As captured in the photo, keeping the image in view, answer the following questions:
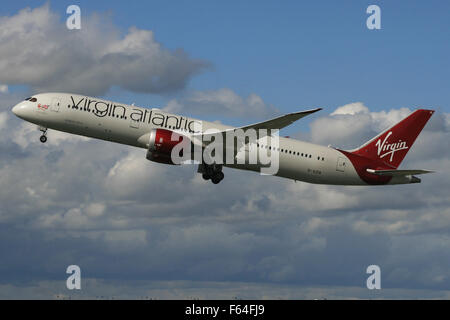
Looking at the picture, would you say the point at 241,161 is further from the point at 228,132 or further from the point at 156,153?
the point at 156,153

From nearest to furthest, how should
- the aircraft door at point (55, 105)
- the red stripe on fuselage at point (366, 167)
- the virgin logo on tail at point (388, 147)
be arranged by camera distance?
the aircraft door at point (55, 105), the red stripe on fuselage at point (366, 167), the virgin logo on tail at point (388, 147)

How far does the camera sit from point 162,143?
4691cm

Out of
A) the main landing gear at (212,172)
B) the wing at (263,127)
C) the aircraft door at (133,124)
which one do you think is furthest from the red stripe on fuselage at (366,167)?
the aircraft door at (133,124)

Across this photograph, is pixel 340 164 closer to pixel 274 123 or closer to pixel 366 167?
pixel 366 167

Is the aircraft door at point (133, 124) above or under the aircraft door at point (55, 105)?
under

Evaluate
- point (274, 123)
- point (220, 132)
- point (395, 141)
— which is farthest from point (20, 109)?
point (395, 141)

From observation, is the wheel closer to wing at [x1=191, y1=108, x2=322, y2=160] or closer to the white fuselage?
the white fuselage

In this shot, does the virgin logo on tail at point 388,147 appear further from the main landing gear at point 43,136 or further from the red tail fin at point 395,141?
the main landing gear at point 43,136

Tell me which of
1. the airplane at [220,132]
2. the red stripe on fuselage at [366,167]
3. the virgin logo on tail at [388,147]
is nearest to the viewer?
the airplane at [220,132]

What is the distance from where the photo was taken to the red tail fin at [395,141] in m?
54.8

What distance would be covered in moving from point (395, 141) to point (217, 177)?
1758cm
